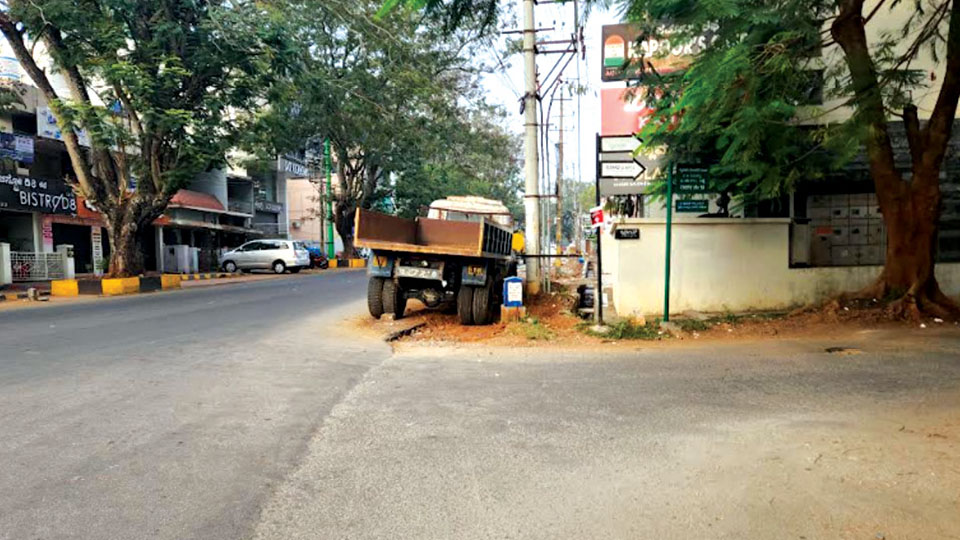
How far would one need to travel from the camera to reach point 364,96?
22.3 meters

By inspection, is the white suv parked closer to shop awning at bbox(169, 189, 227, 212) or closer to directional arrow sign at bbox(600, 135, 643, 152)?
shop awning at bbox(169, 189, 227, 212)

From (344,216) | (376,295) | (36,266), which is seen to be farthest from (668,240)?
(344,216)

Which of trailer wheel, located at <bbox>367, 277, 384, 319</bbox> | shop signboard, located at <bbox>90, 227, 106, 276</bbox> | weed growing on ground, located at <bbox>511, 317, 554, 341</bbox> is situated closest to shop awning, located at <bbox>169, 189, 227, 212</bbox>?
shop signboard, located at <bbox>90, 227, 106, 276</bbox>

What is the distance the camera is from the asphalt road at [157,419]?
3.26 meters

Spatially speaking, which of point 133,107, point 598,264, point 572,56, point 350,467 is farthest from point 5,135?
point 350,467

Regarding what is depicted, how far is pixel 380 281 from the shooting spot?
10.8 meters

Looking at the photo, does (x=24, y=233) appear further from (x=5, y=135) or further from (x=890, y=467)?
(x=890, y=467)

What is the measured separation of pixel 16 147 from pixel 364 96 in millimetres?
11411

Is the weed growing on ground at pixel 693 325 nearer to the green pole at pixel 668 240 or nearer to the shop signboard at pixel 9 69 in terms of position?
the green pole at pixel 668 240

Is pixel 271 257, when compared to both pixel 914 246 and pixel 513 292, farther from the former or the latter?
pixel 914 246

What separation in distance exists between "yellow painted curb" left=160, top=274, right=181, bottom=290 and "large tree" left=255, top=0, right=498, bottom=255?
5.57 meters

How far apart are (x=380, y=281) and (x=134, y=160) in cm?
1286

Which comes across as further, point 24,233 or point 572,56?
point 24,233

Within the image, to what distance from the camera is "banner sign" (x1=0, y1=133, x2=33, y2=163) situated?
19.4m
